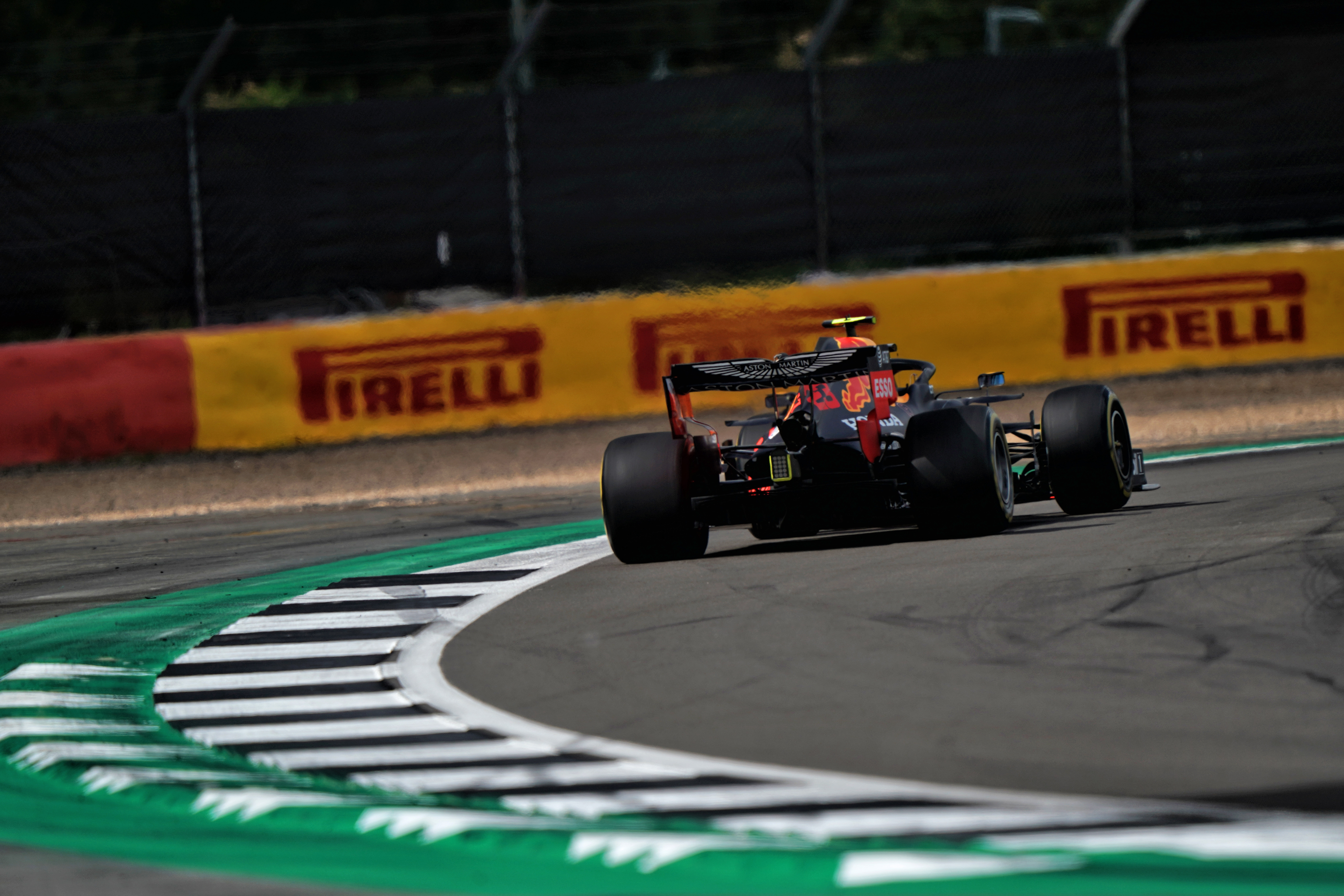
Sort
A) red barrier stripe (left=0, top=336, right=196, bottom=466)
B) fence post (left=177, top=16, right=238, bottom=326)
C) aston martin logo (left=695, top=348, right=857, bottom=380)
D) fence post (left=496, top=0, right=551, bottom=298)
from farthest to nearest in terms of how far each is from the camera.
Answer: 1. fence post (left=496, top=0, right=551, bottom=298)
2. fence post (left=177, top=16, right=238, bottom=326)
3. red barrier stripe (left=0, top=336, right=196, bottom=466)
4. aston martin logo (left=695, top=348, right=857, bottom=380)

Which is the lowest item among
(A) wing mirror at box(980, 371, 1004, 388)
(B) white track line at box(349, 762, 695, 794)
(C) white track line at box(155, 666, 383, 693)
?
(C) white track line at box(155, 666, 383, 693)

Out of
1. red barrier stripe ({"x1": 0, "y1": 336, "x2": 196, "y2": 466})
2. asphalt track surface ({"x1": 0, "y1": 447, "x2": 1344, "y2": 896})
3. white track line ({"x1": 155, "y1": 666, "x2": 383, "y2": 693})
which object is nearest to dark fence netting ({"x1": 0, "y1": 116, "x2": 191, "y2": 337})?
red barrier stripe ({"x1": 0, "y1": 336, "x2": 196, "y2": 466})

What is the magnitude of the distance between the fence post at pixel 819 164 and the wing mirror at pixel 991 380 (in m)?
6.93

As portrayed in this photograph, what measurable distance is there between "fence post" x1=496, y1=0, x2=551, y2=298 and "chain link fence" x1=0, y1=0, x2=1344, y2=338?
42mm

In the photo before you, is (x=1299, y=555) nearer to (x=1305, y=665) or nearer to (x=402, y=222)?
(x=1305, y=665)

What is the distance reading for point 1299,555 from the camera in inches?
320

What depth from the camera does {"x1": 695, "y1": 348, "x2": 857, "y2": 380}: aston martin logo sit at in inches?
368

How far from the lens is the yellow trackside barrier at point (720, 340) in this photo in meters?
15.8

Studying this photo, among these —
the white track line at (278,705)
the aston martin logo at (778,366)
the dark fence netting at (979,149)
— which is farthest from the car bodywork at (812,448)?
the dark fence netting at (979,149)

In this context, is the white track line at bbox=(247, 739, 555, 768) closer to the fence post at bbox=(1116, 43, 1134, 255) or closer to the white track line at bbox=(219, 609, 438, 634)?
the white track line at bbox=(219, 609, 438, 634)

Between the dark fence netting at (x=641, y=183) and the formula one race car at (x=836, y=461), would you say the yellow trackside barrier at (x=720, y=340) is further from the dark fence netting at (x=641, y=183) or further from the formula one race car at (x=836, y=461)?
the formula one race car at (x=836, y=461)

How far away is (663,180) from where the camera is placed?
1728cm

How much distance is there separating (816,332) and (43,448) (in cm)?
704

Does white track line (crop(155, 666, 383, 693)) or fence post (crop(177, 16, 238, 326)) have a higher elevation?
fence post (crop(177, 16, 238, 326))
